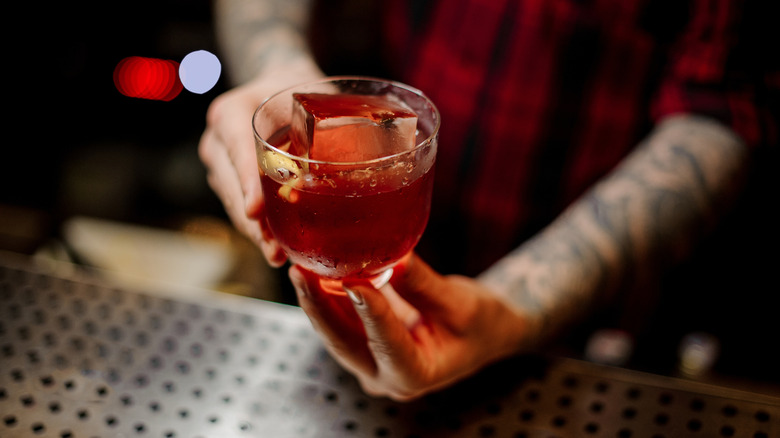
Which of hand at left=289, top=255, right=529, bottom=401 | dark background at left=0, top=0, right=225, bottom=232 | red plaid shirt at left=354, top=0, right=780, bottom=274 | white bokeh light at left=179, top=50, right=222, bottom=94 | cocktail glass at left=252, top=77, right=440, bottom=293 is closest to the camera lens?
cocktail glass at left=252, top=77, right=440, bottom=293

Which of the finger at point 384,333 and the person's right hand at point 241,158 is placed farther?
the person's right hand at point 241,158

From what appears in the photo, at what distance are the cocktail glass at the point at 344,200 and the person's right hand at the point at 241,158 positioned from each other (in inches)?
3.1

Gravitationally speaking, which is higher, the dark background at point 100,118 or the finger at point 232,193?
the finger at point 232,193

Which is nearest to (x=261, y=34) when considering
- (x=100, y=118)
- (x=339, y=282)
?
(x=339, y=282)

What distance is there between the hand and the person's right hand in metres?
0.13

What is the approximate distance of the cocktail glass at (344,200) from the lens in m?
0.71

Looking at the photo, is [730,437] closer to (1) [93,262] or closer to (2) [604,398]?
(2) [604,398]

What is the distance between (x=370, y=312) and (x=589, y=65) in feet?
3.77

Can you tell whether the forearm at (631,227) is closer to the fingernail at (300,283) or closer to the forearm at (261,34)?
the fingernail at (300,283)

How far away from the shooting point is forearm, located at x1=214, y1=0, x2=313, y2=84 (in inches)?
58.2

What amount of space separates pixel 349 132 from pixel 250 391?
54cm

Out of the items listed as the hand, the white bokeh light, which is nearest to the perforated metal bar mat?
the hand

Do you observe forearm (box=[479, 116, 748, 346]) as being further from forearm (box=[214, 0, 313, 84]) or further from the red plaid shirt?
forearm (box=[214, 0, 313, 84])

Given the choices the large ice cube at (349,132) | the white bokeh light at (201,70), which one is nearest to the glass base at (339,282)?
the large ice cube at (349,132)
